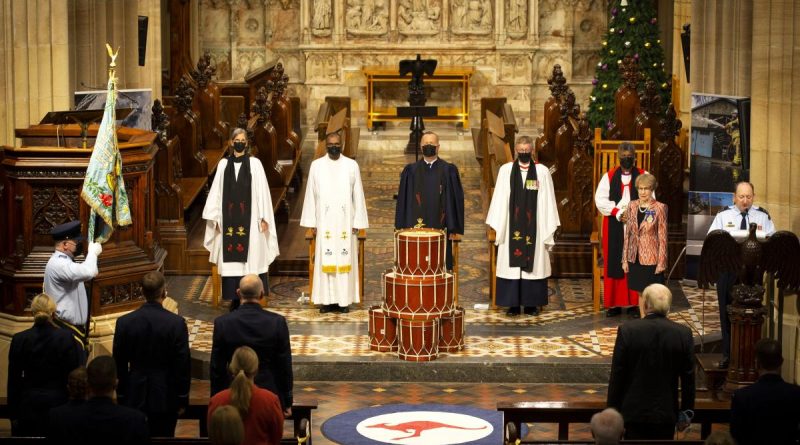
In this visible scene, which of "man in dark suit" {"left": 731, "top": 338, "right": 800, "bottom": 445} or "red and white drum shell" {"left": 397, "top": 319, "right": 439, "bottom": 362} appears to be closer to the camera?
"man in dark suit" {"left": 731, "top": 338, "right": 800, "bottom": 445}

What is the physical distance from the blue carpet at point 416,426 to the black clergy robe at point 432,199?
278cm

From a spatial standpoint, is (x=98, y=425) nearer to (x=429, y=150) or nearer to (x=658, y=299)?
(x=658, y=299)

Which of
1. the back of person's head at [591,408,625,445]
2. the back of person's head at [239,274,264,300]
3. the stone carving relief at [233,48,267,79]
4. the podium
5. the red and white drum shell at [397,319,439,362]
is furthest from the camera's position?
the stone carving relief at [233,48,267,79]

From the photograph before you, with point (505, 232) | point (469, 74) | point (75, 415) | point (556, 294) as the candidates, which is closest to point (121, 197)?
point (75, 415)

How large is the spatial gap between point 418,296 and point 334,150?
2.12 metres

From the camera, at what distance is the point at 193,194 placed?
18.1m

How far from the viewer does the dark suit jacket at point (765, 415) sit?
8.26 m

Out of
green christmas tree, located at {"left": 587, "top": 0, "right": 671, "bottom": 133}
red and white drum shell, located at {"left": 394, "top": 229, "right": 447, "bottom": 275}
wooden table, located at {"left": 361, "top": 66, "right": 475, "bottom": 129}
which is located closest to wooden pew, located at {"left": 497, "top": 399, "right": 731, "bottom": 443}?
red and white drum shell, located at {"left": 394, "top": 229, "right": 447, "bottom": 275}

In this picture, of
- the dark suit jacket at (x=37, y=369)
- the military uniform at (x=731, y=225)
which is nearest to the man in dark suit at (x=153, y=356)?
the dark suit jacket at (x=37, y=369)

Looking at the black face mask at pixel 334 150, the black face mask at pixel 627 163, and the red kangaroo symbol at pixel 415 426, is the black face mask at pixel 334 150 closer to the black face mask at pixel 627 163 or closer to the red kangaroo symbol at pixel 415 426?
the black face mask at pixel 627 163

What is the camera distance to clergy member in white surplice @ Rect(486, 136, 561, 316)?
1451cm

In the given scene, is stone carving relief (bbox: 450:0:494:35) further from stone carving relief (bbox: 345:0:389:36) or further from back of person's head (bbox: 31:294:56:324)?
back of person's head (bbox: 31:294:56:324)

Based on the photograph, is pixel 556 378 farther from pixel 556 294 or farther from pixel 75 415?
pixel 75 415

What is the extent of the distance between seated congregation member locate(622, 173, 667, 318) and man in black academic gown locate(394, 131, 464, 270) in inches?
62.2
